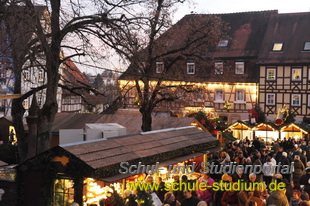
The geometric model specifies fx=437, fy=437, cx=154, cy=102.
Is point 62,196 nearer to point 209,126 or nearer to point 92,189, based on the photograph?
point 92,189

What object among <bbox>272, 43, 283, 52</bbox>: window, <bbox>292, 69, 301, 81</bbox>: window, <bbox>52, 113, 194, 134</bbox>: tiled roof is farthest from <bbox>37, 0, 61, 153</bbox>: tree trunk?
<bbox>272, 43, 283, 52</bbox>: window

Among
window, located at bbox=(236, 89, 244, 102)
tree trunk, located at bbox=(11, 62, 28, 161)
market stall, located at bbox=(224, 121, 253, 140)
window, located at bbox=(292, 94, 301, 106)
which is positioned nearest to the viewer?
tree trunk, located at bbox=(11, 62, 28, 161)

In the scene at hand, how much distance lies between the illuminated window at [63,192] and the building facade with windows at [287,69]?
29104mm

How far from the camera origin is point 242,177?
11.4 metres

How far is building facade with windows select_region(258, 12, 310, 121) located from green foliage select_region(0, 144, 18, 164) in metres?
24.0

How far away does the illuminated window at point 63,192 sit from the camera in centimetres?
962

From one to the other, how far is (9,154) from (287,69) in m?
26.4

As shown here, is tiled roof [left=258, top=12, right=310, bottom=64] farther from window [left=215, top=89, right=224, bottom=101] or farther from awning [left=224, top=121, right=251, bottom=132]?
awning [left=224, top=121, right=251, bottom=132]

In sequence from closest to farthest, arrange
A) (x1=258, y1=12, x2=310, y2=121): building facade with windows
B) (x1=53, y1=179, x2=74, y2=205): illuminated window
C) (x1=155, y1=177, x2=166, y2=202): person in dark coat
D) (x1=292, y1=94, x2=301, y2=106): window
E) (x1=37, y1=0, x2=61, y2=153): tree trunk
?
(x1=53, y1=179, x2=74, y2=205): illuminated window, (x1=155, y1=177, x2=166, y2=202): person in dark coat, (x1=37, y1=0, x2=61, y2=153): tree trunk, (x1=258, y1=12, x2=310, y2=121): building facade with windows, (x1=292, y1=94, x2=301, y2=106): window

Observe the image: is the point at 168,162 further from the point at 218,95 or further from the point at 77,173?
the point at 218,95

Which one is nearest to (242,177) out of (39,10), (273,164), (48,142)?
(273,164)

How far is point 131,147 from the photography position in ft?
37.2

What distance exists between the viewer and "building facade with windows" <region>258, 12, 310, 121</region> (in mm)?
Result: 36812

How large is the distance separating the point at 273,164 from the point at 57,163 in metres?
7.65
